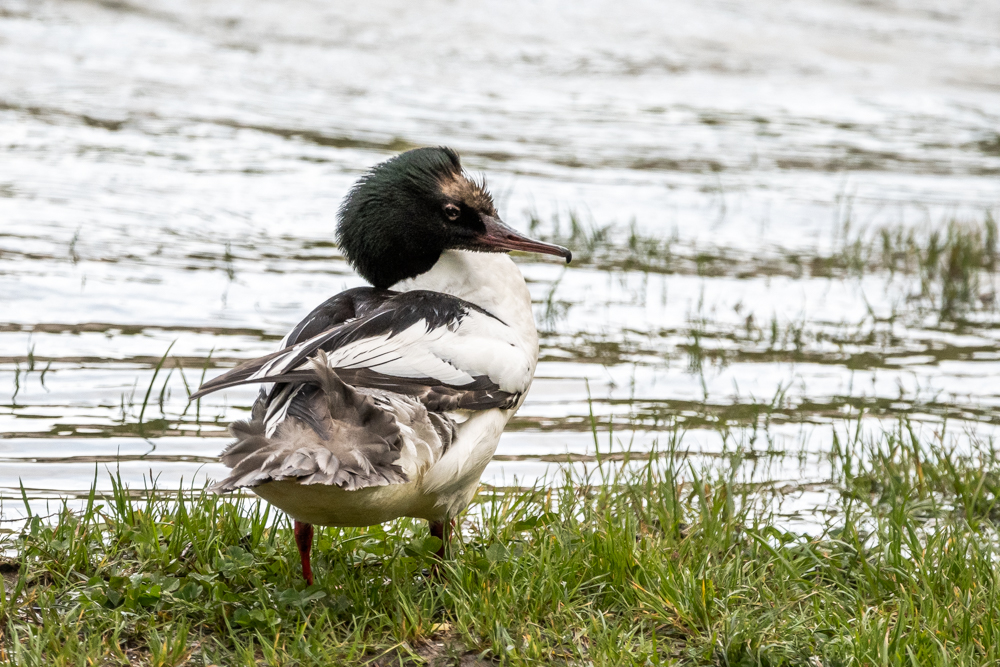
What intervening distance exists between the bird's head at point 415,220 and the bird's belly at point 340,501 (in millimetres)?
1115

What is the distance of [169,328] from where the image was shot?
7340 millimetres

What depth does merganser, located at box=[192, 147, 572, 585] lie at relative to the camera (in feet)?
11.5

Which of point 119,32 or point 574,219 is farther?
point 119,32

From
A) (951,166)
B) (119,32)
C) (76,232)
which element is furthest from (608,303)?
(119,32)

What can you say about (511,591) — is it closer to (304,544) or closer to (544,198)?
(304,544)

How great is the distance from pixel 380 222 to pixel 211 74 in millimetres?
11304

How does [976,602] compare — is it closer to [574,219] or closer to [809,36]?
[574,219]

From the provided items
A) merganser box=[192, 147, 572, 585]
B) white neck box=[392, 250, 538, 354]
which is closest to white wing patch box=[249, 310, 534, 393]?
merganser box=[192, 147, 572, 585]

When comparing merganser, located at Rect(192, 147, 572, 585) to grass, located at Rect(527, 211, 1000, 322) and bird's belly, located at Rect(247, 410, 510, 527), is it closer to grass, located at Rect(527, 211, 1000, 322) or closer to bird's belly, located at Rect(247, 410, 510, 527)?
bird's belly, located at Rect(247, 410, 510, 527)

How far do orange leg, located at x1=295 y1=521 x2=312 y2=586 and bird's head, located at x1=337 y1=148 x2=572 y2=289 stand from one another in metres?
1.13

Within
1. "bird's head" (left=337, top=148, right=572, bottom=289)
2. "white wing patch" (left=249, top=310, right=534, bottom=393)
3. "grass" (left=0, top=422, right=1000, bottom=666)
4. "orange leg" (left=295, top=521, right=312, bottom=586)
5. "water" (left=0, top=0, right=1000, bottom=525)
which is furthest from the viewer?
"water" (left=0, top=0, right=1000, bottom=525)

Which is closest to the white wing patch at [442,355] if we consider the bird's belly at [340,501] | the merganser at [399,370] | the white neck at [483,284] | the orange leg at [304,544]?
the merganser at [399,370]

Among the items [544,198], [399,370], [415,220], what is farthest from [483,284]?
[544,198]

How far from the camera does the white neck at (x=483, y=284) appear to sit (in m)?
4.62
